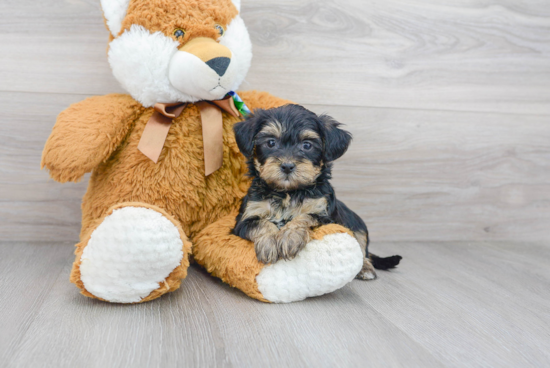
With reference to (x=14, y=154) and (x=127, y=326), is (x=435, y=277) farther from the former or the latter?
(x=14, y=154)

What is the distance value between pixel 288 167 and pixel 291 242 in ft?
0.80

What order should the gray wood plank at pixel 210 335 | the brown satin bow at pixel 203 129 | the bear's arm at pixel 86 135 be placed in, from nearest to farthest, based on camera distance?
the gray wood plank at pixel 210 335 < the bear's arm at pixel 86 135 < the brown satin bow at pixel 203 129

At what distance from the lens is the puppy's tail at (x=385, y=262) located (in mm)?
1904

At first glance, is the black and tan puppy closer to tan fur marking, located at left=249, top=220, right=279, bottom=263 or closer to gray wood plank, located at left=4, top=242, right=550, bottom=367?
tan fur marking, located at left=249, top=220, right=279, bottom=263

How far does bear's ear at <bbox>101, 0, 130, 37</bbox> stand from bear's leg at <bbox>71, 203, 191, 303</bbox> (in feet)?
2.25

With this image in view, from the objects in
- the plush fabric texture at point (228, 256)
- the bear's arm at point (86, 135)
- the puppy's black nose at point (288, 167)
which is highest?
the puppy's black nose at point (288, 167)

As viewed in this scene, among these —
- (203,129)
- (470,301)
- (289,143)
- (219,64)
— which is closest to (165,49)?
(219,64)

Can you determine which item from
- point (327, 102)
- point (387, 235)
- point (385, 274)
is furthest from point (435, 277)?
point (327, 102)

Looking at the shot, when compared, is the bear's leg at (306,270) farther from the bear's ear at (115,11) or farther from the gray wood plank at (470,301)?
the bear's ear at (115,11)

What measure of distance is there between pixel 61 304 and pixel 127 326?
30 centimetres

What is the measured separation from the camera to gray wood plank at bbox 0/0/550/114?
78.3 inches

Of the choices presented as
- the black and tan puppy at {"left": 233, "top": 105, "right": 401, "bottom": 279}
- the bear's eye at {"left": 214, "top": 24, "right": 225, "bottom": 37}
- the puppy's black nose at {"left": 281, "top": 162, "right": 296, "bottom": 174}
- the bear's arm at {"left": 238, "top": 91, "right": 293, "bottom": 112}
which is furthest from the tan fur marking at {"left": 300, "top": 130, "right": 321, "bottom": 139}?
the bear's eye at {"left": 214, "top": 24, "right": 225, "bottom": 37}

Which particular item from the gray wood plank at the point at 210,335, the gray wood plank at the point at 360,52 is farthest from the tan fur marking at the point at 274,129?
the gray wood plank at the point at 360,52

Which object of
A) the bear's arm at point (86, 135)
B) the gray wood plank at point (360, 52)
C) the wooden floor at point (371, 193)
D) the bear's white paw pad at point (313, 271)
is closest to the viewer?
the wooden floor at point (371, 193)
